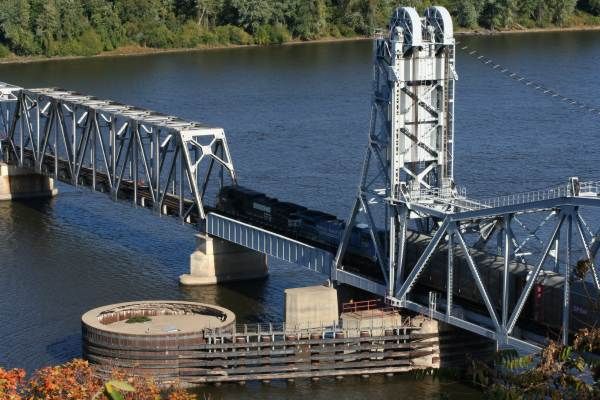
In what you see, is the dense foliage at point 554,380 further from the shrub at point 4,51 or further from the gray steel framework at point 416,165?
the shrub at point 4,51

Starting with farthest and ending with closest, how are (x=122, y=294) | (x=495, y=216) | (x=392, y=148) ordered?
1. (x=122, y=294)
2. (x=392, y=148)
3. (x=495, y=216)

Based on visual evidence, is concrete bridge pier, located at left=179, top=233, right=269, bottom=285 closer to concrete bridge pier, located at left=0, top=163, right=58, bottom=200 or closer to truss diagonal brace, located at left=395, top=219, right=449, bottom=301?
truss diagonal brace, located at left=395, top=219, right=449, bottom=301

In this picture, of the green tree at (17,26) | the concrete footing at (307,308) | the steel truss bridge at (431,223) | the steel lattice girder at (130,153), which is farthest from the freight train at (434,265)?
the green tree at (17,26)

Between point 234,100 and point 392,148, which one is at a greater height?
point 392,148

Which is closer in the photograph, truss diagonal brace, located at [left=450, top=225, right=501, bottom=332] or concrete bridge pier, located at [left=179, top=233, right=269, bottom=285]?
truss diagonal brace, located at [left=450, top=225, right=501, bottom=332]

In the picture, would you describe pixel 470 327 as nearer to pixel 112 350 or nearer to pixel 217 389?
pixel 217 389

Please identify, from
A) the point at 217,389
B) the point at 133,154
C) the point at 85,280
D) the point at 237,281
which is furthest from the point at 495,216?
the point at 133,154

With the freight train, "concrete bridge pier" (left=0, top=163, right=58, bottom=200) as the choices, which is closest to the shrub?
"concrete bridge pier" (left=0, top=163, right=58, bottom=200)
